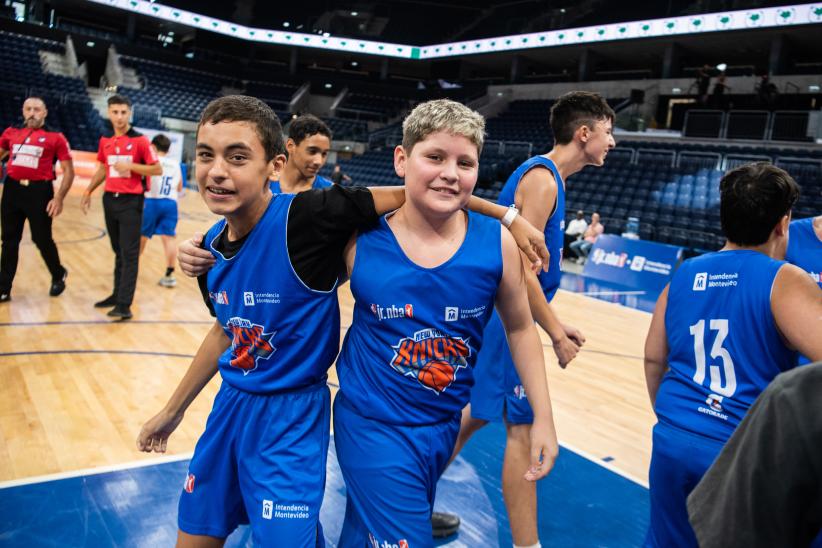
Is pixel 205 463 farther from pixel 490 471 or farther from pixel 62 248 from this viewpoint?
pixel 62 248

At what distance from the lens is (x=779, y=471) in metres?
0.68

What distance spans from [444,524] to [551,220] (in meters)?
1.40

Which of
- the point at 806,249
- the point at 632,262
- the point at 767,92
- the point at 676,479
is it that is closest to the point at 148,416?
the point at 676,479

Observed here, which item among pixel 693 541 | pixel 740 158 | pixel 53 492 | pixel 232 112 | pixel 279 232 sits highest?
pixel 740 158

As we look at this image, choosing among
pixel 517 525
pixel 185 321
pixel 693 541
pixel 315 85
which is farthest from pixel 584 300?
pixel 315 85

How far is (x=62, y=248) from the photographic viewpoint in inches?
341

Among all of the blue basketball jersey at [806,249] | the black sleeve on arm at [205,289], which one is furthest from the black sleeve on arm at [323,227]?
the blue basketball jersey at [806,249]

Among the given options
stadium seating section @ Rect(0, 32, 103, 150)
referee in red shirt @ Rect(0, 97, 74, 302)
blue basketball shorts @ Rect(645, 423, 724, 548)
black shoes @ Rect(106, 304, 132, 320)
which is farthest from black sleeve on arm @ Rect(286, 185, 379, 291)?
stadium seating section @ Rect(0, 32, 103, 150)

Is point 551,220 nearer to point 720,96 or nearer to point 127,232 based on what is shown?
A: point 127,232

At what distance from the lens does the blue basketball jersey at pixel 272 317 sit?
1.72 m

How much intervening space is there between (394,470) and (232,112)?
1059 millimetres

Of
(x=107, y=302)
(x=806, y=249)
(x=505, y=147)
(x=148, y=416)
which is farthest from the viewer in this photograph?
(x=505, y=147)

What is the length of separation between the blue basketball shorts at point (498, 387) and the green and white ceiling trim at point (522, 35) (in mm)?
17696

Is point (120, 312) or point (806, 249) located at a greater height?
point (806, 249)
